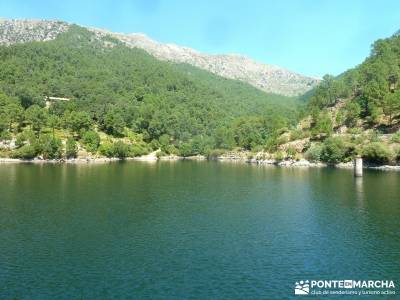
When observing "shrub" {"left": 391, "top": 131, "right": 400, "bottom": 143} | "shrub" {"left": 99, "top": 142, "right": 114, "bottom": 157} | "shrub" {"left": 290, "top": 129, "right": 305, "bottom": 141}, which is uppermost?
"shrub" {"left": 290, "top": 129, "right": 305, "bottom": 141}

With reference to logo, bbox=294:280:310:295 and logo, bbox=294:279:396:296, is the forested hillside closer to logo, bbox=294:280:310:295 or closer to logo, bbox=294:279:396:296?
logo, bbox=294:279:396:296

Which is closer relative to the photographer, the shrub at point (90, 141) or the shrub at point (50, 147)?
the shrub at point (50, 147)

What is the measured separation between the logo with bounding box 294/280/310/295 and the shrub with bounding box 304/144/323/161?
5155 inches

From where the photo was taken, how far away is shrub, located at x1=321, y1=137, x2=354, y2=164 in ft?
506

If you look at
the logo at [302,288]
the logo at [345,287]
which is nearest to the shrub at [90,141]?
the logo at [302,288]

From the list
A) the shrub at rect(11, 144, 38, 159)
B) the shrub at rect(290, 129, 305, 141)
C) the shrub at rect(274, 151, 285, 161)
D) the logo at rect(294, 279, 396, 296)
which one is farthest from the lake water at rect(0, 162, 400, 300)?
the shrub at rect(290, 129, 305, 141)

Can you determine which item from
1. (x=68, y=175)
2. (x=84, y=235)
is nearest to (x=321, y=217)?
(x=84, y=235)

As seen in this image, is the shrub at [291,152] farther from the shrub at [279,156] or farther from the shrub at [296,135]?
the shrub at [296,135]

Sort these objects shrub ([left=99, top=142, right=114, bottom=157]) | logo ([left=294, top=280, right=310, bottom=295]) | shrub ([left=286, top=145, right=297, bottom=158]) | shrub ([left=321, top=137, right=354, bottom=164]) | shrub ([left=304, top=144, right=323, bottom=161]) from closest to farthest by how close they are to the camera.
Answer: logo ([left=294, top=280, right=310, bottom=295]) < shrub ([left=321, top=137, right=354, bottom=164]) < shrub ([left=304, top=144, right=323, bottom=161]) < shrub ([left=286, top=145, right=297, bottom=158]) < shrub ([left=99, top=142, right=114, bottom=157])

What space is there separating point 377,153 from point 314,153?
90.9 ft

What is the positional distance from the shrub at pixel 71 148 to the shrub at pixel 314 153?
99865mm

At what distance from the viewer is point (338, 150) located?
508 ft

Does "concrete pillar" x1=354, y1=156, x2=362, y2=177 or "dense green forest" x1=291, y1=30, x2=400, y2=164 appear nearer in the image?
"concrete pillar" x1=354, y1=156, x2=362, y2=177

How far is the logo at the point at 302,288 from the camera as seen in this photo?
34.9 metres
